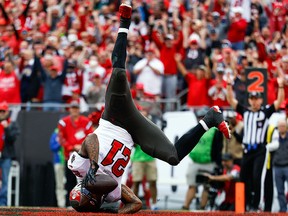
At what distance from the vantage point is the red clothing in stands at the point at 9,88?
1805cm

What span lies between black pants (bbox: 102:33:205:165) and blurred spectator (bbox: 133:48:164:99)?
847 cm

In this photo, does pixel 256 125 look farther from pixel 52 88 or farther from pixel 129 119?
pixel 129 119

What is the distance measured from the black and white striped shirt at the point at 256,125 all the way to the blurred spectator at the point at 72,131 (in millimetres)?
2713

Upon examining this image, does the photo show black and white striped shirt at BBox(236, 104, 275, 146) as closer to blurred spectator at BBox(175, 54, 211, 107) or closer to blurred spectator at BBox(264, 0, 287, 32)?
blurred spectator at BBox(175, 54, 211, 107)

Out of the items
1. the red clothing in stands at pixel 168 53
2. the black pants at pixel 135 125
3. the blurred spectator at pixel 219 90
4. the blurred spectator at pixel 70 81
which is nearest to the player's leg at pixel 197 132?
the black pants at pixel 135 125

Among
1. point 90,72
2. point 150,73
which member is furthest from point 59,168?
point 150,73

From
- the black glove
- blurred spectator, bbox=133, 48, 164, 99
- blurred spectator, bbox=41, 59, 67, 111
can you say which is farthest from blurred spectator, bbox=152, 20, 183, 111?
the black glove

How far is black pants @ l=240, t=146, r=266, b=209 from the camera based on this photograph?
15461 mm

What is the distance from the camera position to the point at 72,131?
54.2ft

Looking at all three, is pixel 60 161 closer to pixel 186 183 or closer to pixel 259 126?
pixel 186 183

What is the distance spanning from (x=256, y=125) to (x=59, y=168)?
4043 millimetres

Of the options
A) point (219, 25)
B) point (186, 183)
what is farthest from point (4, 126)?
point (219, 25)

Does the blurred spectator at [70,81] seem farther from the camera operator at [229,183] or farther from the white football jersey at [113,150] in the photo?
the white football jersey at [113,150]

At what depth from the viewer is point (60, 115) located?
18.1 m
